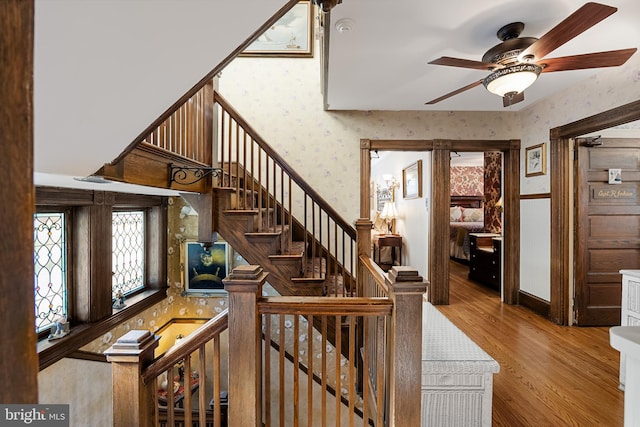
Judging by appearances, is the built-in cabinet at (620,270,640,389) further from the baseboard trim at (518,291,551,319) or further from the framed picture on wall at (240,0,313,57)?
the framed picture on wall at (240,0,313,57)

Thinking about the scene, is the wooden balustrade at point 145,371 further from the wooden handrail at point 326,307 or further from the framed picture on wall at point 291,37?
the framed picture on wall at point 291,37

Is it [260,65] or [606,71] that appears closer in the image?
[606,71]

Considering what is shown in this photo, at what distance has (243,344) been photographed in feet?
4.14

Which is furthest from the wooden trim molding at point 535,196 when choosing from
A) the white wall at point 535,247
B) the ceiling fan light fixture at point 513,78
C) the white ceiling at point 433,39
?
the ceiling fan light fixture at point 513,78

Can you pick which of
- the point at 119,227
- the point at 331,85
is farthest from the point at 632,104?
the point at 119,227

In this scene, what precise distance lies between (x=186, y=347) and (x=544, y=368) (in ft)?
8.76

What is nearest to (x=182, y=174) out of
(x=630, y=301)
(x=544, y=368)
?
(x=544, y=368)

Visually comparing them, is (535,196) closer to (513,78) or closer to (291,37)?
(513,78)

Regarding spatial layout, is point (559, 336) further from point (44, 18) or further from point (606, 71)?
point (44, 18)

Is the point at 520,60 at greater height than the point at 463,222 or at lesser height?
greater

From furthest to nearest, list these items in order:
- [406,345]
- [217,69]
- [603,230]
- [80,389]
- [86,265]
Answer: [603,230], [86,265], [80,389], [406,345], [217,69]

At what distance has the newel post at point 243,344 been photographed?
1.26 meters

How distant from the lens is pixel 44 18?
605 mm

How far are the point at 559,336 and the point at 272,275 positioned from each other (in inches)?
113
